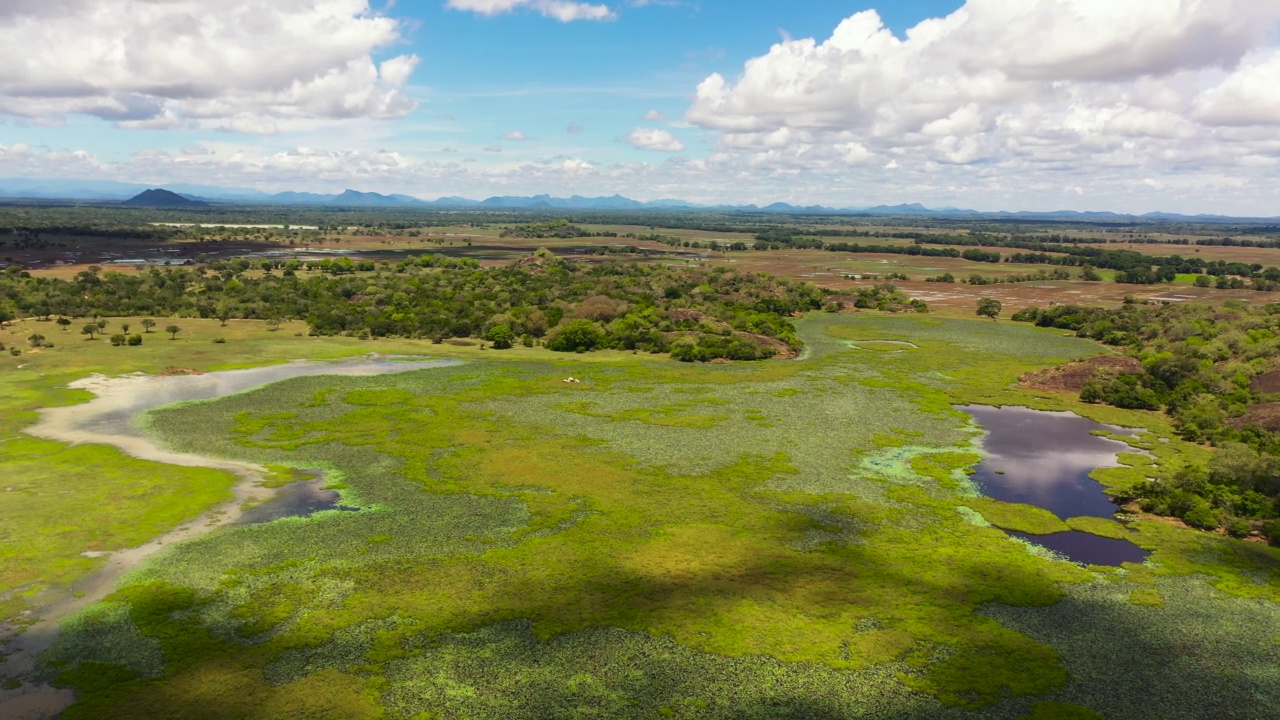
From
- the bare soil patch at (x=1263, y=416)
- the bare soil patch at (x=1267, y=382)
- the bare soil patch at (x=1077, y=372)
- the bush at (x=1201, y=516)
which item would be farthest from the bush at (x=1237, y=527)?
the bare soil patch at (x=1077, y=372)

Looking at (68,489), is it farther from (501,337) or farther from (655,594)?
(501,337)

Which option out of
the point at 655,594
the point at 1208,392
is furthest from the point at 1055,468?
the point at 655,594

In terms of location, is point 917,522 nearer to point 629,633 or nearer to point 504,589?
point 629,633

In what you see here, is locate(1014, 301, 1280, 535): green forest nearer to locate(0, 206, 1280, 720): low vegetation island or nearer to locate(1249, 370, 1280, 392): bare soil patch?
locate(1249, 370, 1280, 392): bare soil patch

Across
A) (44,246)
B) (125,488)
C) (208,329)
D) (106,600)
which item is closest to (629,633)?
(106,600)

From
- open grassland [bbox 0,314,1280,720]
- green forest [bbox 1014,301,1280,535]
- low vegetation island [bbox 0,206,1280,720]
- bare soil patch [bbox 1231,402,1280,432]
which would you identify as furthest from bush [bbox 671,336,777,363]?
bare soil patch [bbox 1231,402,1280,432]

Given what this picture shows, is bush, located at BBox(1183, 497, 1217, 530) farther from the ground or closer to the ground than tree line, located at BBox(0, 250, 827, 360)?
closer to the ground

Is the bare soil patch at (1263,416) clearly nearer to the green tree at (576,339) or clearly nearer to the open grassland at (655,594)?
the open grassland at (655,594)
